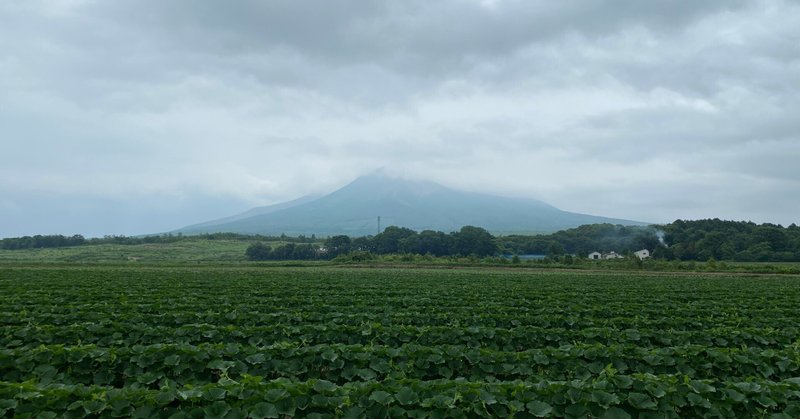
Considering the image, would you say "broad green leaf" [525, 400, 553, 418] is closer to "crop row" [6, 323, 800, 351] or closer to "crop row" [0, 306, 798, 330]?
"crop row" [6, 323, 800, 351]

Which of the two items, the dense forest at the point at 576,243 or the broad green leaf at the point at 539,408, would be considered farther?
the dense forest at the point at 576,243

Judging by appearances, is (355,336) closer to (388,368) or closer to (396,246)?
(388,368)

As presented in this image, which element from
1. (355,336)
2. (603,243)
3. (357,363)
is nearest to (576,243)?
(603,243)

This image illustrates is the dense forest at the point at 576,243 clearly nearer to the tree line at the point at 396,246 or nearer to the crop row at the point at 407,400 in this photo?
the tree line at the point at 396,246

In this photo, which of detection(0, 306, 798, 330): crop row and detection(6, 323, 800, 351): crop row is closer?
detection(6, 323, 800, 351): crop row

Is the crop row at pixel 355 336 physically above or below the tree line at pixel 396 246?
below

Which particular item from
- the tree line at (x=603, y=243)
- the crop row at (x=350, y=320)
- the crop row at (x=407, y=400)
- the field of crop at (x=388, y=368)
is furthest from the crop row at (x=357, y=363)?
the tree line at (x=603, y=243)

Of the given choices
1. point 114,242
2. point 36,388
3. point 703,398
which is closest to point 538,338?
point 703,398

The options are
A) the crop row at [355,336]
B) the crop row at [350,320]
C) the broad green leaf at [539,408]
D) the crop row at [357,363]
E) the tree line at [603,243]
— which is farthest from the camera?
the tree line at [603,243]

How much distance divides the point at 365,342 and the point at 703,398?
18.5ft

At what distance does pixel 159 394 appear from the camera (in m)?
4.77

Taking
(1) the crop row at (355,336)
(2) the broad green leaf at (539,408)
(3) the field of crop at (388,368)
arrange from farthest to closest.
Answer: (1) the crop row at (355,336), (3) the field of crop at (388,368), (2) the broad green leaf at (539,408)

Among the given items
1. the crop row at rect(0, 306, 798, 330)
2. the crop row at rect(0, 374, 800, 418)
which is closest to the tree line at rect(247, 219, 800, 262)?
the crop row at rect(0, 306, 798, 330)

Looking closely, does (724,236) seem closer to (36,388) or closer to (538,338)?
(538,338)
